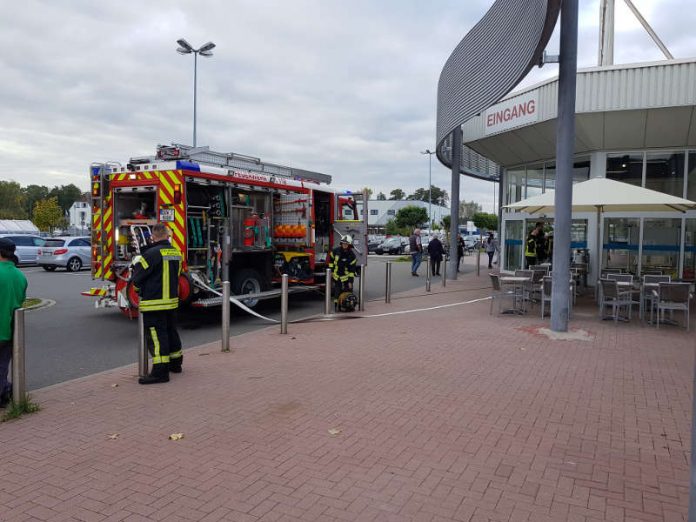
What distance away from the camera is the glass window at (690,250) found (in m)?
14.2

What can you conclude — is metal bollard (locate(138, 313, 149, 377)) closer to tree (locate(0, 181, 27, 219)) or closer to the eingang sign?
the eingang sign

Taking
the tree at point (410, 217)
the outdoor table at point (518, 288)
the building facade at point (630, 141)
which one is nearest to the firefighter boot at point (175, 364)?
the outdoor table at point (518, 288)

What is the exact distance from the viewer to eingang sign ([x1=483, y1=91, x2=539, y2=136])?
1540 cm

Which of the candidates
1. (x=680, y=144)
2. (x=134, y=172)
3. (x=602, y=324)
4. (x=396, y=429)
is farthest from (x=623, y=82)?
(x=396, y=429)

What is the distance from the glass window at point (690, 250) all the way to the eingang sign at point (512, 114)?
15.7 ft

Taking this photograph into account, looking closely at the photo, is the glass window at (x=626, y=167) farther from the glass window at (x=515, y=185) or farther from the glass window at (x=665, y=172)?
the glass window at (x=515, y=185)

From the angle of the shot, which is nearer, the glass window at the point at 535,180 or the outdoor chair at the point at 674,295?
the outdoor chair at the point at 674,295

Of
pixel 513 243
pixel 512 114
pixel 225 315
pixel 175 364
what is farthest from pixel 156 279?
pixel 513 243

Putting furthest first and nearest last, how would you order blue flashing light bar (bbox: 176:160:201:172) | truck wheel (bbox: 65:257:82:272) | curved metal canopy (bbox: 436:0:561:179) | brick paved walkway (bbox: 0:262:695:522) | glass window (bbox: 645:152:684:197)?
truck wheel (bbox: 65:257:82:272)
glass window (bbox: 645:152:684:197)
curved metal canopy (bbox: 436:0:561:179)
blue flashing light bar (bbox: 176:160:201:172)
brick paved walkway (bbox: 0:262:695:522)

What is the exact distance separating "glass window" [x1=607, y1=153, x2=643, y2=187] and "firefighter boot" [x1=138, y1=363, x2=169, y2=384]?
13.7m

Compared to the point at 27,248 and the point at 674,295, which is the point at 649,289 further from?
the point at 27,248

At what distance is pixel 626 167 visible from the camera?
15.3 metres

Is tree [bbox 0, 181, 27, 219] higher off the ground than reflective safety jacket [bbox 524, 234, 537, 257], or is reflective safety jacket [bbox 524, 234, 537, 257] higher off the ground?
tree [bbox 0, 181, 27, 219]

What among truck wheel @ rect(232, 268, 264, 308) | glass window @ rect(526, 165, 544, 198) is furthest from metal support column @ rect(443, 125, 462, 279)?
truck wheel @ rect(232, 268, 264, 308)
